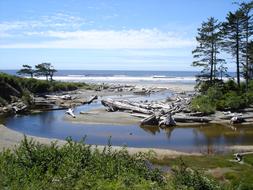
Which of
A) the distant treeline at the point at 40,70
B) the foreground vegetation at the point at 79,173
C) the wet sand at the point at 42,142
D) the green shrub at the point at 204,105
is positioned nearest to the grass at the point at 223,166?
the wet sand at the point at 42,142

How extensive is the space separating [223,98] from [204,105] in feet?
12.5

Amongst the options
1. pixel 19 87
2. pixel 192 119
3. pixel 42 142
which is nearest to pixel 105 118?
pixel 192 119

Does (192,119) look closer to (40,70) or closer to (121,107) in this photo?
(121,107)

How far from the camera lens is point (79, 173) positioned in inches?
516

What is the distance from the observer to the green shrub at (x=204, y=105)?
4484cm

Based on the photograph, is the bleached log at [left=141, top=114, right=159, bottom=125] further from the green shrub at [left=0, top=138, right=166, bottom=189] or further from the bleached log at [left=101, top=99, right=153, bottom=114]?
the green shrub at [left=0, top=138, right=166, bottom=189]

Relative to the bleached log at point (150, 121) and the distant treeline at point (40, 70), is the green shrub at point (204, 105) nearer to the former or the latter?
the bleached log at point (150, 121)

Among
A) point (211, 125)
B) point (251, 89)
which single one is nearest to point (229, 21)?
point (251, 89)

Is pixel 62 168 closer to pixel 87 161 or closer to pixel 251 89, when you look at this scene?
pixel 87 161

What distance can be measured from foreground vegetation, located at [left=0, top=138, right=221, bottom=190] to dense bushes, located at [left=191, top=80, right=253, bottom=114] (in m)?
30.4

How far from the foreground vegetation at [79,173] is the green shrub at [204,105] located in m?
29.1

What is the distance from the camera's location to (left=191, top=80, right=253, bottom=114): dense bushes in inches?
1818

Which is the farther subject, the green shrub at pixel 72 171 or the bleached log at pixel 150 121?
the bleached log at pixel 150 121

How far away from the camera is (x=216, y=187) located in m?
14.4
